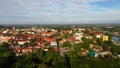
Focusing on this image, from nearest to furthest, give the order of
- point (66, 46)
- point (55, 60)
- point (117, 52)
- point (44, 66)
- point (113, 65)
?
point (44, 66), point (113, 65), point (55, 60), point (117, 52), point (66, 46)

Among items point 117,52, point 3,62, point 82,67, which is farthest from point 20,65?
point 117,52

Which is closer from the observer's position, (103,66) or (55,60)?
(103,66)

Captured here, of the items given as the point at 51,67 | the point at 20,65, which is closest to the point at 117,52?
A: the point at 51,67

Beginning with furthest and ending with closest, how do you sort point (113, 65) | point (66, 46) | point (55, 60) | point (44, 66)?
point (66, 46)
point (55, 60)
point (113, 65)
point (44, 66)

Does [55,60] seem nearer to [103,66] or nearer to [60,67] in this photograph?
[60,67]

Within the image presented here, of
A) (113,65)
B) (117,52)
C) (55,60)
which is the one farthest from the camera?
(117,52)

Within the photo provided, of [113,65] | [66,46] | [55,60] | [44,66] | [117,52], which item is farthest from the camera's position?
[66,46]

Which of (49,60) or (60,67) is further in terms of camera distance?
(49,60)

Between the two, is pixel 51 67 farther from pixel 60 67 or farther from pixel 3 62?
pixel 3 62
